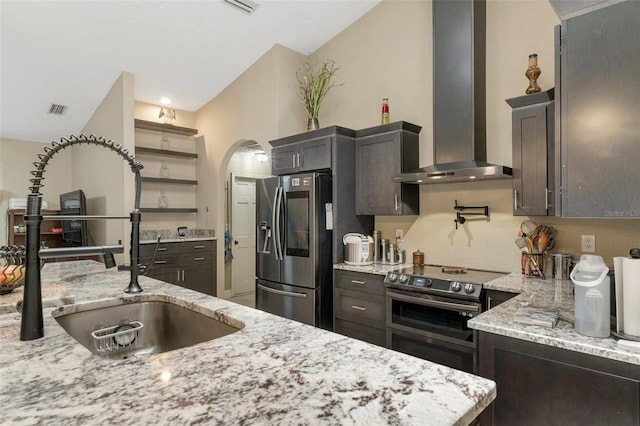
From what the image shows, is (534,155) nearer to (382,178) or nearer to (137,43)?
(382,178)

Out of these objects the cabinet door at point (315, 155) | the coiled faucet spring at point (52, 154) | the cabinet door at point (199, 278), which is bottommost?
the cabinet door at point (199, 278)

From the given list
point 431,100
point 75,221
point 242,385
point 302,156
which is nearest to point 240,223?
point 75,221

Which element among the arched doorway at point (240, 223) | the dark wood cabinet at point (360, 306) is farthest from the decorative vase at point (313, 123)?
the arched doorway at point (240, 223)

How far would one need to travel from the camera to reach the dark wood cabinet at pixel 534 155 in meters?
2.37

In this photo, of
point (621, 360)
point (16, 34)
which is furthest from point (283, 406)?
point (16, 34)

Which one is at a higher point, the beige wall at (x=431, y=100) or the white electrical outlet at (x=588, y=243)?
the beige wall at (x=431, y=100)

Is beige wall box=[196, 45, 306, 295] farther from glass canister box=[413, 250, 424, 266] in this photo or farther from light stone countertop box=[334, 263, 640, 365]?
light stone countertop box=[334, 263, 640, 365]

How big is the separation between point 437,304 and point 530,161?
1188 millimetres

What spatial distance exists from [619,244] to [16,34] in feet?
18.2

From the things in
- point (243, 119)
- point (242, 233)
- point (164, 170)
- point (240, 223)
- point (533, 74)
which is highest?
point (243, 119)

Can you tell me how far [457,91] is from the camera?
294 centimetres

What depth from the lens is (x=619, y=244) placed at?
2.38m

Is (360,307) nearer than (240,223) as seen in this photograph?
Yes

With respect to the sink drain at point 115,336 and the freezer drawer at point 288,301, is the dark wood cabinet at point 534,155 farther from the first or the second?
the sink drain at point 115,336
